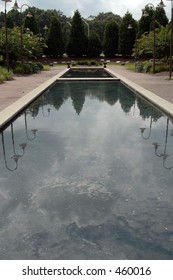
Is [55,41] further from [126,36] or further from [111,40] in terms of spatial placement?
[126,36]

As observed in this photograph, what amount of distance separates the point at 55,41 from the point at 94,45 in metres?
7.82

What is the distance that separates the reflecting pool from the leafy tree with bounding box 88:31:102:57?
5896cm

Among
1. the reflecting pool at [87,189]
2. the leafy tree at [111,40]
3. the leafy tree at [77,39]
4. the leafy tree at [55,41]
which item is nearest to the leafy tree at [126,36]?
the leafy tree at [111,40]

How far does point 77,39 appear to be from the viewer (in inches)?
2702

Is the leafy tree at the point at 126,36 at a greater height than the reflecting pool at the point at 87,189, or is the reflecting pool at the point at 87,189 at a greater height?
the leafy tree at the point at 126,36

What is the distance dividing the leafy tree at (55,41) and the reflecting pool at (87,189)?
58.4 meters

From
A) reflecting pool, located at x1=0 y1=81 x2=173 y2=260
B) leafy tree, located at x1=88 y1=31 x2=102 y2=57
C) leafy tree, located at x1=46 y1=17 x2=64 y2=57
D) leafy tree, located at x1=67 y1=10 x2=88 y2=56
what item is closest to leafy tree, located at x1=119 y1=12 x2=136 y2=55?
leafy tree, located at x1=88 y1=31 x2=102 y2=57

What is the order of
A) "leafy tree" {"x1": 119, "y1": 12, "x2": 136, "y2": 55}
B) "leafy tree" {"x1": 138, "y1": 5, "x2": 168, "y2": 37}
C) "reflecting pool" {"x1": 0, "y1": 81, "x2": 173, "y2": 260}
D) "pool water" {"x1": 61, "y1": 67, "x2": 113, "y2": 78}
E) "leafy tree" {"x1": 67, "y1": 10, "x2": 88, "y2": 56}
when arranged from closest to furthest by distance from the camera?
"reflecting pool" {"x1": 0, "y1": 81, "x2": 173, "y2": 260}, "pool water" {"x1": 61, "y1": 67, "x2": 113, "y2": 78}, "leafy tree" {"x1": 138, "y1": 5, "x2": 168, "y2": 37}, "leafy tree" {"x1": 119, "y1": 12, "x2": 136, "y2": 55}, "leafy tree" {"x1": 67, "y1": 10, "x2": 88, "y2": 56}

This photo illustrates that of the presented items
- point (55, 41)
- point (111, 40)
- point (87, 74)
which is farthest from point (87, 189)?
point (111, 40)

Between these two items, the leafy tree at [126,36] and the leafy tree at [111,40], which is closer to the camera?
the leafy tree at [126,36]

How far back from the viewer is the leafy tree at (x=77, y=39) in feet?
225

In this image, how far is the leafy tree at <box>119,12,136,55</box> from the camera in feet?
220

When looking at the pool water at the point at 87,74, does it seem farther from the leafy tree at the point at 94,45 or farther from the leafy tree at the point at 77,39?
the leafy tree at the point at 94,45

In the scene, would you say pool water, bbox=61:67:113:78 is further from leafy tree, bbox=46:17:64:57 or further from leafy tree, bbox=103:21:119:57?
leafy tree, bbox=103:21:119:57
